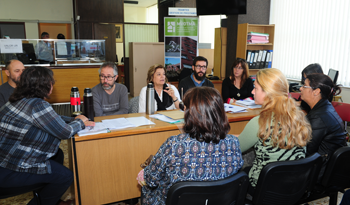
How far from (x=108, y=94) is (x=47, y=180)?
1250 mm

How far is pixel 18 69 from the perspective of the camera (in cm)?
279

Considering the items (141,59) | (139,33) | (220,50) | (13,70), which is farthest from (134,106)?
(139,33)

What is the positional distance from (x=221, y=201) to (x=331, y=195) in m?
1.09

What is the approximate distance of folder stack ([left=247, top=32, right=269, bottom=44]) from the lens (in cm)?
442

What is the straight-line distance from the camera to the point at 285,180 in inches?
Answer: 50.6

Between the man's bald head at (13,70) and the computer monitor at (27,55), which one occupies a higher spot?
the computer monitor at (27,55)

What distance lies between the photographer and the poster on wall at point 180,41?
5750 millimetres

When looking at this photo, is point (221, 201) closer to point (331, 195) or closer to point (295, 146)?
point (295, 146)

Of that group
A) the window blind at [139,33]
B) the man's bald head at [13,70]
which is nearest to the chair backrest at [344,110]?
the man's bald head at [13,70]

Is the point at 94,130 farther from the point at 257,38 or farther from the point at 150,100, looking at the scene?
the point at 257,38

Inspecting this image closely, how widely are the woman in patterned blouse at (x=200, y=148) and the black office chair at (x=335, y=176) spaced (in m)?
0.70

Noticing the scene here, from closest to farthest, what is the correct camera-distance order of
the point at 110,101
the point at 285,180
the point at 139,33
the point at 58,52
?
1. the point at 285,180
2. the point at 110,101
3. the point at 58,52
4. the point at 139,33

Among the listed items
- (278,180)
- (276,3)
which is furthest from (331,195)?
(276,3)

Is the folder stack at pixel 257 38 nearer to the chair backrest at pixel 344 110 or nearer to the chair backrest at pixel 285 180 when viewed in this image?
the chair backrest at pixel 344 110
